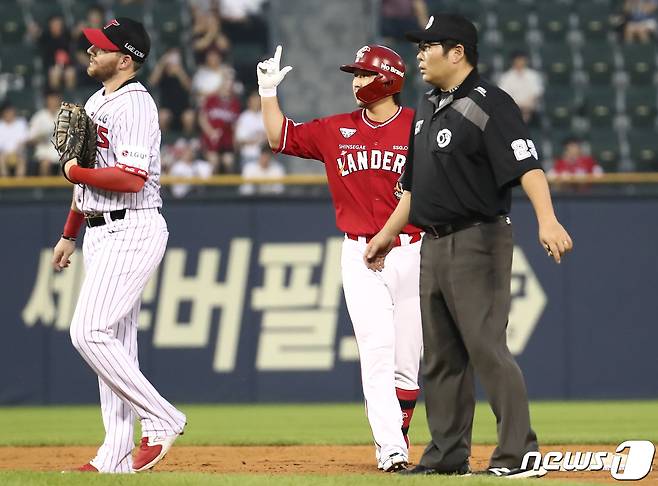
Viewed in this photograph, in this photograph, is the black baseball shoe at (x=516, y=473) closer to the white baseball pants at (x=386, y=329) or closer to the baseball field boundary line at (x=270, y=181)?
the white baseball pants at (x=386, y=329)

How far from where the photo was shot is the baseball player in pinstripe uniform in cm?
612

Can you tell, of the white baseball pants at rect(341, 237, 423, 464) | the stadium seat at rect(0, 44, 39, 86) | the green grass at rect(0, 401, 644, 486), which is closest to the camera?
the white baseball pants at rect(341, 237, 423, 464)

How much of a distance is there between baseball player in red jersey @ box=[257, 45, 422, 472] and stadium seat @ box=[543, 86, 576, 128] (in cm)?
961

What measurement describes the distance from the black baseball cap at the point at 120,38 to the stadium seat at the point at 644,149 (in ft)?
33.8

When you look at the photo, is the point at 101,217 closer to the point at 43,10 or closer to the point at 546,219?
the point at 546,219

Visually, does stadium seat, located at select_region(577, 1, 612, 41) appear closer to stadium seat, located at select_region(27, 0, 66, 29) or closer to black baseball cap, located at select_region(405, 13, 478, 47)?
stadium seat, located at select_region(27, 0, 66, 29)

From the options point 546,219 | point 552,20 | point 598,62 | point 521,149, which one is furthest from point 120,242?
point 552,20

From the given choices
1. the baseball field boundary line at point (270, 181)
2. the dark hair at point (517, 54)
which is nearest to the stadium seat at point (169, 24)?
the dark hair at point (517, 54)

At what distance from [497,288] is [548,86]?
11.3 metres

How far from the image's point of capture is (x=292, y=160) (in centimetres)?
1548

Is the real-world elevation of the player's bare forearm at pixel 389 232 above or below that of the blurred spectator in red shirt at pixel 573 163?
below

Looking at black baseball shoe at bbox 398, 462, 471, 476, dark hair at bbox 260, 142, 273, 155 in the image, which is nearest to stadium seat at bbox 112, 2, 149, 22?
dark hair at bbox 260, 142, 273, 155

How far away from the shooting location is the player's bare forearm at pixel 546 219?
205 inches

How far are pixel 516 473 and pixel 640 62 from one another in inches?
480
